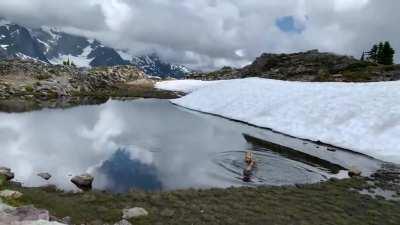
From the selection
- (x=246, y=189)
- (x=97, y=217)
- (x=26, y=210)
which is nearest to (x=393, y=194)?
(x=246, y=189)

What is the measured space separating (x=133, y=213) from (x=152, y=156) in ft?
49.3

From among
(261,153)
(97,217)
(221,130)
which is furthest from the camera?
(221,130)

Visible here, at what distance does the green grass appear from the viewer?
16516 millimetres

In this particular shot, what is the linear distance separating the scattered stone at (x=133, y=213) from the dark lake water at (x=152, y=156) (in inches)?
192

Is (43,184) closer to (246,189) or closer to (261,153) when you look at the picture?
(246,189)

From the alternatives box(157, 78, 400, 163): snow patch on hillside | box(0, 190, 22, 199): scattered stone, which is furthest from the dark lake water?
box(0, 190, 22, 199): scattered stone

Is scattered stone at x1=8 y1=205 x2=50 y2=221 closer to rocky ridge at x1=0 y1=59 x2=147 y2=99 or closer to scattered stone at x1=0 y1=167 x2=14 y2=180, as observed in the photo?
scattered stone at x1=0 y1=167 x2=14 y2=180

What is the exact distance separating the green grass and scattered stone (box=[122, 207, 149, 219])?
27 cm

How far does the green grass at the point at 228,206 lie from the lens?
54.2 ft

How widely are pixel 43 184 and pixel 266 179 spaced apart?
12973 mm

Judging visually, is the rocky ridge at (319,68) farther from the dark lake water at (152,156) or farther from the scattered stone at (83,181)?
the scattered stone at (83,181)

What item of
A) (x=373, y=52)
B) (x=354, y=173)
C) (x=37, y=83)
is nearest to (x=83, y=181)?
(x=354, y=173)

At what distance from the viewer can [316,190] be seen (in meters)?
22.6

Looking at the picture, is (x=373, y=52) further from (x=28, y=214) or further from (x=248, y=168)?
(x=28, y=214)
